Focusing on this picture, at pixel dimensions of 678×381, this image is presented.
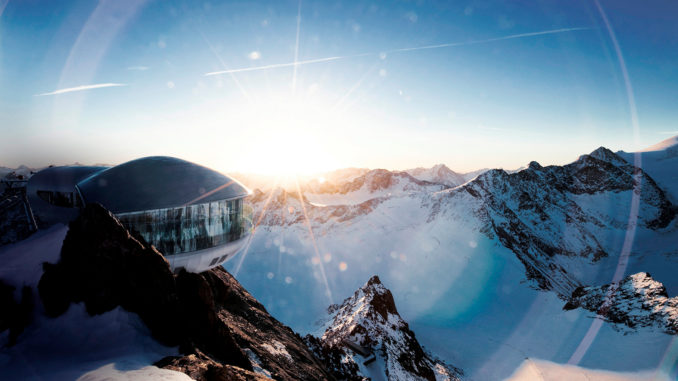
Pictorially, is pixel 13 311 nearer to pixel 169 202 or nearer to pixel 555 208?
pixel 169 202

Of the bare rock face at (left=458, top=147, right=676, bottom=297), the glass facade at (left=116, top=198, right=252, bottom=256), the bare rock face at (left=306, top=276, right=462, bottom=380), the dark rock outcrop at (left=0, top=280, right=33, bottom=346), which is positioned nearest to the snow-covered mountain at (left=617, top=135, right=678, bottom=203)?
the bare rock face at (left=458, top=147, right=676, bottom=297)

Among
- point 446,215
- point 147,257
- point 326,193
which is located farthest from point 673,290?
point 326,193

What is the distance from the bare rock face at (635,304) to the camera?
32.3m

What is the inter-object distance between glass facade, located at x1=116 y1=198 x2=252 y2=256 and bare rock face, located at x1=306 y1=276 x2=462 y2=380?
53.4 ft

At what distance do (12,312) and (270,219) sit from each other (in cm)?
9520

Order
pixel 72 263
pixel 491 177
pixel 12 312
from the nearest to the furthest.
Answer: pixel 12 312
pixel 72 263
pixel 491 177

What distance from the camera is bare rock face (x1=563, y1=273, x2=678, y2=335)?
32.3 m

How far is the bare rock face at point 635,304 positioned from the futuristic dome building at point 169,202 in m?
46.7

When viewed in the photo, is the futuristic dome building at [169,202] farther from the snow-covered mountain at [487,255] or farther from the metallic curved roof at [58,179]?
the snow-covered mountain at [487,255]

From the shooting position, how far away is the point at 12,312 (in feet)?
27.6

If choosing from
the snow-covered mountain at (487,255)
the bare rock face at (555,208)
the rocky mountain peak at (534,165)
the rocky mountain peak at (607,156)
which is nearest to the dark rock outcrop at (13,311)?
the snow-covered mountain at (487,255)

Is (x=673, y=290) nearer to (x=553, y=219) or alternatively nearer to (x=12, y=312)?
(x=553, y=219)

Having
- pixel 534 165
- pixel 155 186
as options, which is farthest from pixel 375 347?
pixel 534 165

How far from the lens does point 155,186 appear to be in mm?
13305
